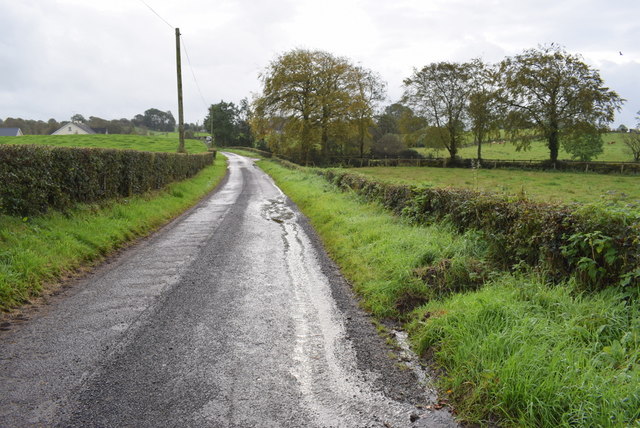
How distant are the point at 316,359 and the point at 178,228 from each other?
802cm

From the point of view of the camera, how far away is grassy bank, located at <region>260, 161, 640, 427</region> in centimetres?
279

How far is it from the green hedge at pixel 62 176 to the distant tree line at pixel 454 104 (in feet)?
94.9

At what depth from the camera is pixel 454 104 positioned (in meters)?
47.2

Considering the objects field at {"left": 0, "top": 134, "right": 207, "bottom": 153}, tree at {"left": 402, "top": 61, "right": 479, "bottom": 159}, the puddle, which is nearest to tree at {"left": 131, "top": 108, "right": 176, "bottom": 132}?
field at {"left": 0, "top": 134, "right": 207, "bottom": 153}

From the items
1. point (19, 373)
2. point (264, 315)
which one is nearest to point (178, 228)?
point (264, 315)

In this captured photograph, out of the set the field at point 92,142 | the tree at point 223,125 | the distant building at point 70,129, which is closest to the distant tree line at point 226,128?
the tree at point 223,125

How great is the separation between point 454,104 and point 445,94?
1.66 m

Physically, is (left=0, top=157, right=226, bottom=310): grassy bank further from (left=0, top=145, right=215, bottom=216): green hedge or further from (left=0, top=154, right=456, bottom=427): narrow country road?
(left=0, top=154, right=456, bottom=427): narrow country road

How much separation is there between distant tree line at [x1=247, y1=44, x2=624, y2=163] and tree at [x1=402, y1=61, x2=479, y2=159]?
0.38ft

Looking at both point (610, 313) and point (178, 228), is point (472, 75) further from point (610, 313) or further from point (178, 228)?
point (610, 313)

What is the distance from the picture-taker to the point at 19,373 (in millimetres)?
3490

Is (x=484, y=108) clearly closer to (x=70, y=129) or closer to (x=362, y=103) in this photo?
(x=362, y=103)

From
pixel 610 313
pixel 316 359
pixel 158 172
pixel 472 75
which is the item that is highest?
pixel 472 75

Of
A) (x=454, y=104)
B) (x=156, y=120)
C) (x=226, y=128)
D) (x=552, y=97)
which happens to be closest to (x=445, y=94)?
(x=454, y=104)
